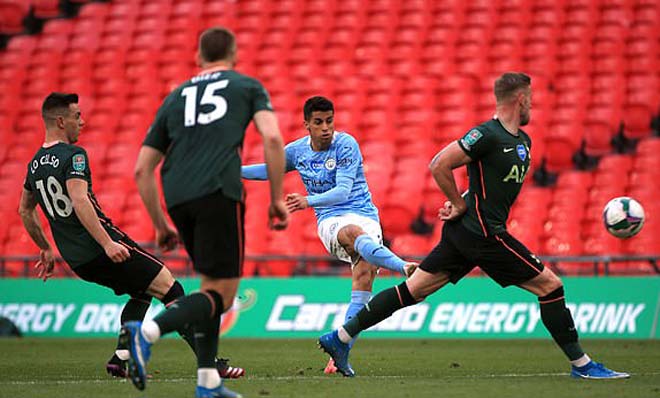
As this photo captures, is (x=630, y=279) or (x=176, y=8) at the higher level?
(x=176, y=8)

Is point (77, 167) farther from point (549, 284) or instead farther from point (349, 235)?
point (549, 284)

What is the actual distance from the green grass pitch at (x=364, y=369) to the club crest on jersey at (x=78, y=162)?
1559 millimetres

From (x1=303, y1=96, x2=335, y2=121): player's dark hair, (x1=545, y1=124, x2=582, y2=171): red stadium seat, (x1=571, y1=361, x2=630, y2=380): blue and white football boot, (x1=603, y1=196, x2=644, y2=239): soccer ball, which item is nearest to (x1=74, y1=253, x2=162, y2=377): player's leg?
(x1=303, y1=96, x2=335, y2=121): player's dark hair

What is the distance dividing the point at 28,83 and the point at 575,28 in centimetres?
1088

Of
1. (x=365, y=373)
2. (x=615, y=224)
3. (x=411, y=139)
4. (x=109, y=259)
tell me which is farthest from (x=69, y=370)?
(x=411, y=139)

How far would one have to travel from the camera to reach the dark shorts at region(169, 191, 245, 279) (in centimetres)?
600

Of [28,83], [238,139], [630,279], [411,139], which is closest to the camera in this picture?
[238,139]

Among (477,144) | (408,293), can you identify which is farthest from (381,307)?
(477,144)

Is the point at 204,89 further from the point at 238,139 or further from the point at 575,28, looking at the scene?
the point at 575,28

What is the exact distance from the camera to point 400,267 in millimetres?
8188

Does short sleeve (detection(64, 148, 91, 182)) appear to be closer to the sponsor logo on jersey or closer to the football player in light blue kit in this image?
the football player in light blue kit

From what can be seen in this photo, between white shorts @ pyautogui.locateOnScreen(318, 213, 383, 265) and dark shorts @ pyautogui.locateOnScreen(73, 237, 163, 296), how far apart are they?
1.47 metres

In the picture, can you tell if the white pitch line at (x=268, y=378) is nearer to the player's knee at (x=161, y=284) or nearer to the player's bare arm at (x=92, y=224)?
the player's knee at (x=161, y=284)

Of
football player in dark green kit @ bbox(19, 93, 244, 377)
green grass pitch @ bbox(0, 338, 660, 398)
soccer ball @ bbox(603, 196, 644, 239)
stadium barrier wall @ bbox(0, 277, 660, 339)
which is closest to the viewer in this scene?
green grass pitch @ bbox(0, 338, 660, 398)
